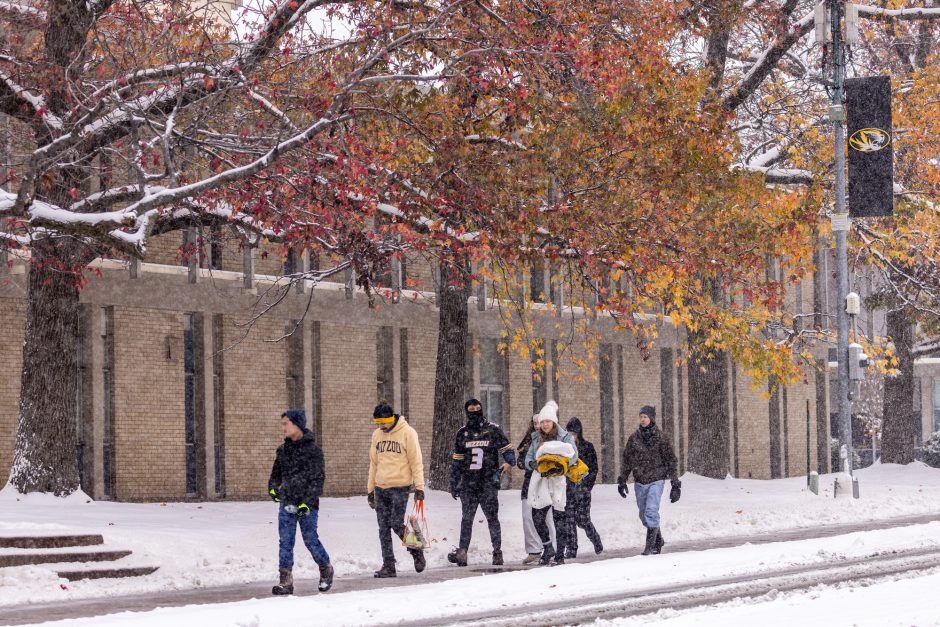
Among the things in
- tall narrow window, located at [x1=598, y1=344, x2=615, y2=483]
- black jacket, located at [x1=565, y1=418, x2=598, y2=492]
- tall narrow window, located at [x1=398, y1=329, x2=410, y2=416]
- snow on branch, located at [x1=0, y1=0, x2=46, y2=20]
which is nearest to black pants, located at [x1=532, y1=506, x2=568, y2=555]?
black jacket, located at [x1=565, y1=418, x2=598, y2=492]

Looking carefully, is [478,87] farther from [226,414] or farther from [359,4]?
[226,414]

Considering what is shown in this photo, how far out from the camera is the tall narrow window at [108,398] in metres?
24.7

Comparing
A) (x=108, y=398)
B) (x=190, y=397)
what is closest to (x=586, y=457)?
(x=108, y=398)

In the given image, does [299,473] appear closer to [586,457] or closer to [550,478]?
[550,478]

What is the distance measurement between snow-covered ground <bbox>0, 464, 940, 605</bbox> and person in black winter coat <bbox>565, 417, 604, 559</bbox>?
116cm

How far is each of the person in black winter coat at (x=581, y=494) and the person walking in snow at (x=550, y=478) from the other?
17.4 inches

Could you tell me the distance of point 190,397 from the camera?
26.3m

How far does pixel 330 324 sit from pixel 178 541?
12.1m

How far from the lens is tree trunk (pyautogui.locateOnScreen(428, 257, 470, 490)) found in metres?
24.1

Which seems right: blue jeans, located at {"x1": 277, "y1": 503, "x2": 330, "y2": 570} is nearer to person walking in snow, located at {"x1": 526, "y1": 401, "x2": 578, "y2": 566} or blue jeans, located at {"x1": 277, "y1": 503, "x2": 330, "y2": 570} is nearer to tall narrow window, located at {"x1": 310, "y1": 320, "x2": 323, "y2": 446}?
person walking in snow, located at {"x1": 526, "y1": 401, "x2": 578, "y2": 566}

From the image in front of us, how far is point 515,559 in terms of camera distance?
59.9 feet

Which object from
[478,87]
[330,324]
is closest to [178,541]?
[478,87]

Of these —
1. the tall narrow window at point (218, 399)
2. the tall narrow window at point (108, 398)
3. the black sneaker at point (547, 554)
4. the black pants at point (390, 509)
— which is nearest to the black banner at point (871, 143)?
the tall narrow window at point (218, 399)

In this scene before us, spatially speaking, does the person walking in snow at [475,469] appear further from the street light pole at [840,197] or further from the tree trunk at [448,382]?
the street light pole at [840,197]
